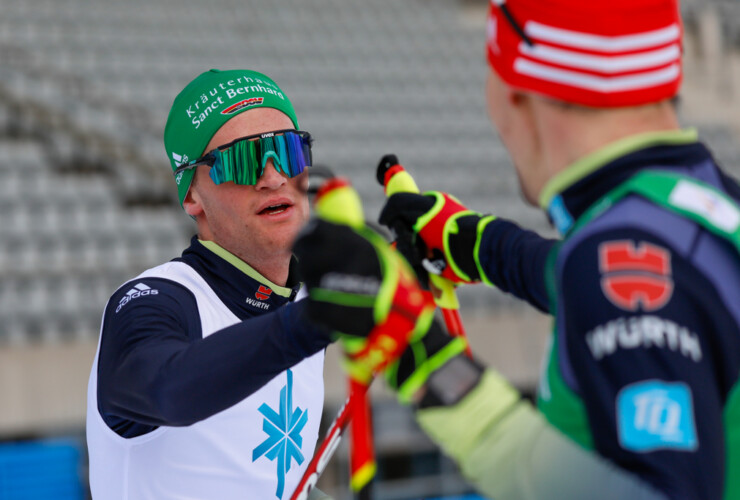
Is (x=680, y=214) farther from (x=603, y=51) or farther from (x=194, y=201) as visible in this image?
(x=194, y=201)

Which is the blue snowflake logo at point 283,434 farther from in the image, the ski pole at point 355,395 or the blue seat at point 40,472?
the blue seat at point 40,472

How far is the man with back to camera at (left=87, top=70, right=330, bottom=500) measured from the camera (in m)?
2.02

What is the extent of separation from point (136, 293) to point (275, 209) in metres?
0.62

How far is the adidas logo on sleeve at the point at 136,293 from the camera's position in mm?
2137

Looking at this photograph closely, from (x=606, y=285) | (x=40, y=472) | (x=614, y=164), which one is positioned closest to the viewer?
(x=606, y=285)

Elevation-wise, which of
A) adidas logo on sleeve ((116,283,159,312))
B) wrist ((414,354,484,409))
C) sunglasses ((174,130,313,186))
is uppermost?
sunglasses ((174,130,313,186))

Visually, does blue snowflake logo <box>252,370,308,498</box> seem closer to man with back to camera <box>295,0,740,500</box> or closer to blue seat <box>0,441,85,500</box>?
man with back to camera <box>295,0,740,500</box>

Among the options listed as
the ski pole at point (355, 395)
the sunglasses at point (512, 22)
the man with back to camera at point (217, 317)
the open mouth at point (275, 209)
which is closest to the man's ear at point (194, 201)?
the man with back to camera at point (217, 317)

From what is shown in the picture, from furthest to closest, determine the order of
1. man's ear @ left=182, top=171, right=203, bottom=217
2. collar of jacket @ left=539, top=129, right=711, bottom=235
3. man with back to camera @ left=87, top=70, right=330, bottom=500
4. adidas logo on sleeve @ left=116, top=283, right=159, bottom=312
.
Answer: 1. man's ear @ left=182, top=171, right=203, bottom=217
2. adidas logo on sleeve @ left=116, top=283, right=159, bottom=312
3. man with back to camera @ left=87, top=70, right=330, bottom=500
4. collar of jacket @ left=539, top=129, right=711, bottom=235

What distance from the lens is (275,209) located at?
2670mm

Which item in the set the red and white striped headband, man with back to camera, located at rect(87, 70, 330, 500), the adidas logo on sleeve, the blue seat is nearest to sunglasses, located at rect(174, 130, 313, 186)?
man with back to camera, located at rect(87, 70, 330, 500)

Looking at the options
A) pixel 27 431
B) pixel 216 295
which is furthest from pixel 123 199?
pixel 216 295

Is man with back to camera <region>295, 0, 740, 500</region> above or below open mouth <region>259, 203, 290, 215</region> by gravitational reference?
above

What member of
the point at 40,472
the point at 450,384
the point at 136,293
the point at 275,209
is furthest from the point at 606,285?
the point at 40,472
